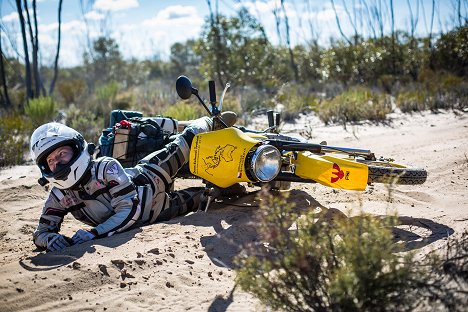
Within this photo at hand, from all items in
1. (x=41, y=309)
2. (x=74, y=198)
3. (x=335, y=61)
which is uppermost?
(x=335, y=61)

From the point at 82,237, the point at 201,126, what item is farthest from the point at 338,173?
the point at 82,237

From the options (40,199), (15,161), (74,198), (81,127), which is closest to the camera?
(74,198)

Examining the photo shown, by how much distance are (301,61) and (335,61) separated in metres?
3.37

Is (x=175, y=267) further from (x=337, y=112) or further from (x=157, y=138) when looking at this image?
(x=337, y=112)

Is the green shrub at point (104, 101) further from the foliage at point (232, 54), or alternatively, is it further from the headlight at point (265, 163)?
the headlight at point (265, 163)

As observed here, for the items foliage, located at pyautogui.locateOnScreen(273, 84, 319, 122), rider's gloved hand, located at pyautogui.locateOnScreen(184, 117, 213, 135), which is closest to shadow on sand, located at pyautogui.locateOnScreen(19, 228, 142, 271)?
rider's gloved hand, located at pyautogui.locateOnScreen(184, 117, 213, 135)

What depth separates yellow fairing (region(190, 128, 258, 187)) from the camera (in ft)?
14.8

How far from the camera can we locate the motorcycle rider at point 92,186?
14.3ft

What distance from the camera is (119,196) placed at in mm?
4566

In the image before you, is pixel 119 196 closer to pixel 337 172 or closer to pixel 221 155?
pixel 221 155

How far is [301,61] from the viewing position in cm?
2066

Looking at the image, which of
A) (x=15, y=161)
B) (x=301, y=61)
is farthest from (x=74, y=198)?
(x=301, y=61)

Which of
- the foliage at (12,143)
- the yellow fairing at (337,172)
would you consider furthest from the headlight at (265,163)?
the foliage at (12,143)

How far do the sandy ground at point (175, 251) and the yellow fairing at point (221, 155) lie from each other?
40 cm
